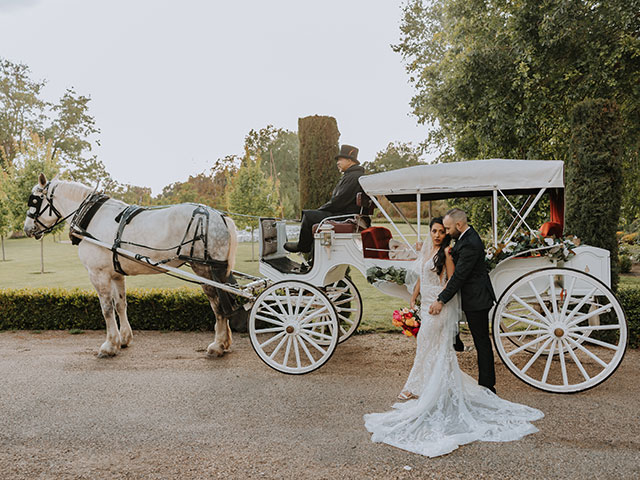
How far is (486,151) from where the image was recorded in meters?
8.49

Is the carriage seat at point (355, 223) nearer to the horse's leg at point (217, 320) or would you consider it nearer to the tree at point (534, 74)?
the horse's leg at point (217, 320)

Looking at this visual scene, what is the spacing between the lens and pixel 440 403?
3.57 m

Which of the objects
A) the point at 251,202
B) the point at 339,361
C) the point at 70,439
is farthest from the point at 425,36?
the point at 70,439

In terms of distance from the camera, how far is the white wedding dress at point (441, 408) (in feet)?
10.6

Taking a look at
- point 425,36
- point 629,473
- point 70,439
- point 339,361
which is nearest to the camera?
point 629,473

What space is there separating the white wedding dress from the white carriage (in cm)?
53

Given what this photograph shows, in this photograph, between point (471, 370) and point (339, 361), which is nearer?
point (471, 370)

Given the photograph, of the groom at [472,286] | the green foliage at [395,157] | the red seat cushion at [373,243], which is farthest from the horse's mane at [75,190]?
the green foliage at [395,157]

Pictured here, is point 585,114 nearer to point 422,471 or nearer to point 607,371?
point 607,371

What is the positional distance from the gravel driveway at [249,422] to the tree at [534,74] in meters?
4.74

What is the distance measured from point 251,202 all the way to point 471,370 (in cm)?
1212

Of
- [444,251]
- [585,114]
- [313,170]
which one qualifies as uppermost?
[585,114]

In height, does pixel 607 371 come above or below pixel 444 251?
below

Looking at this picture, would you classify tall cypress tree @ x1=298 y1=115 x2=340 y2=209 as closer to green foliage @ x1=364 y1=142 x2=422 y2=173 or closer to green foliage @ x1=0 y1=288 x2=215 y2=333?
green foliage @ x1=0 y1=288 x2=215 y2=333
